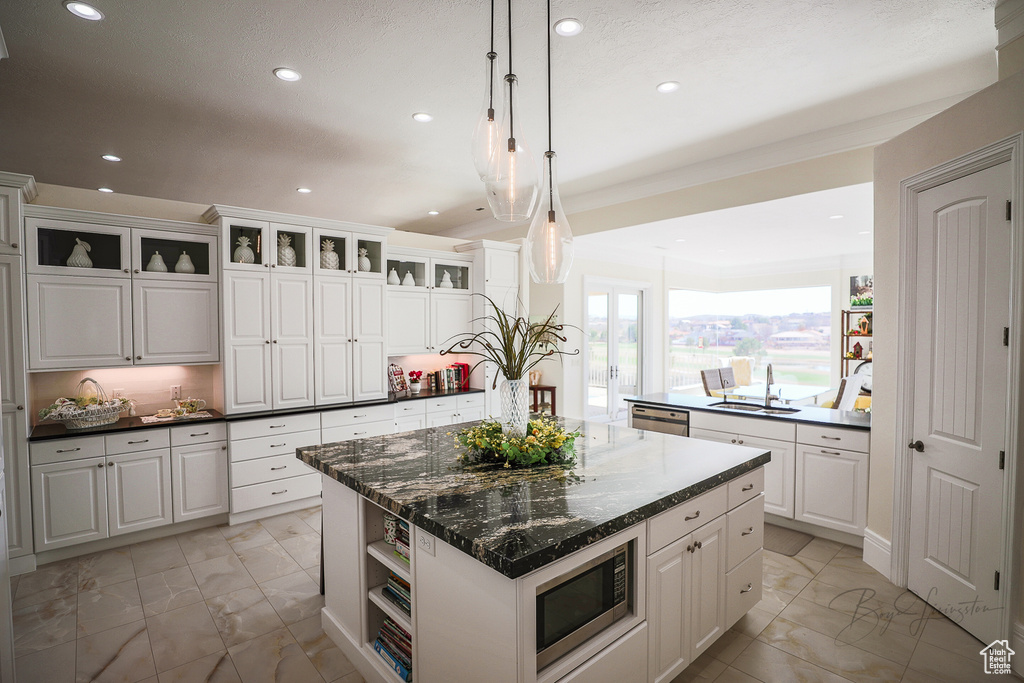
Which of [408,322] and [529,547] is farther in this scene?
[408,322]

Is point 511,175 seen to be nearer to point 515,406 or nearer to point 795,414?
point 515,406

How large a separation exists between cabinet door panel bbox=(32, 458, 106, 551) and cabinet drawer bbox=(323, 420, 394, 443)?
1511 millimetres

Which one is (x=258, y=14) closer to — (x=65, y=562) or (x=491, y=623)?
(x=491, y=623)

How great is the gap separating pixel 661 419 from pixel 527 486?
A: 261 centimetres

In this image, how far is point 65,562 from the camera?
3.19m

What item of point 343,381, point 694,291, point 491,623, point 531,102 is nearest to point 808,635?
point 491,623

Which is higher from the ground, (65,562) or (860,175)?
(860,175)

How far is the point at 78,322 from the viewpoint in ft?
11.0

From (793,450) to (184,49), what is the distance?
4.40 metres

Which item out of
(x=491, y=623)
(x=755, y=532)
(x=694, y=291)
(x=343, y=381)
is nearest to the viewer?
(x=491, y=623)

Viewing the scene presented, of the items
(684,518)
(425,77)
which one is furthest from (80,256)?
(684,518)

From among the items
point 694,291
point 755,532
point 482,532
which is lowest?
point 755,532

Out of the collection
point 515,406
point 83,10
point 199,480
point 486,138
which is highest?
point 83,10

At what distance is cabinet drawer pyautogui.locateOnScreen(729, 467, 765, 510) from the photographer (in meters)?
2.20
